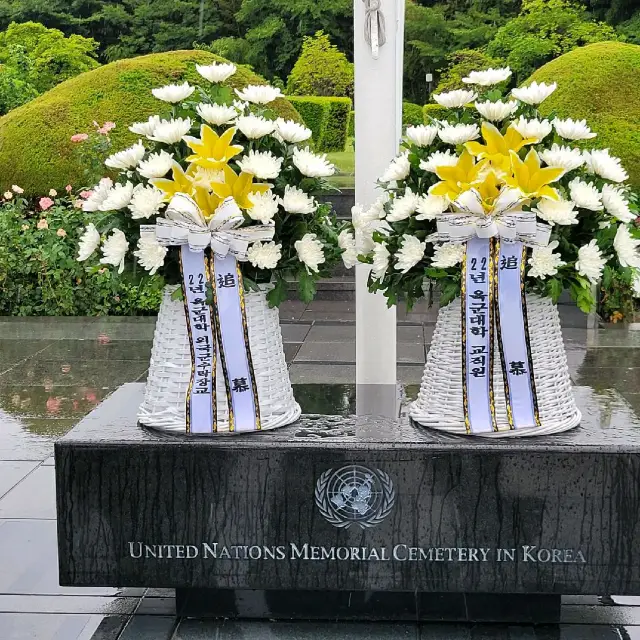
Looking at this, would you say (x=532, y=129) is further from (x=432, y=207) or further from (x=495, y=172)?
(x=432, y=207)

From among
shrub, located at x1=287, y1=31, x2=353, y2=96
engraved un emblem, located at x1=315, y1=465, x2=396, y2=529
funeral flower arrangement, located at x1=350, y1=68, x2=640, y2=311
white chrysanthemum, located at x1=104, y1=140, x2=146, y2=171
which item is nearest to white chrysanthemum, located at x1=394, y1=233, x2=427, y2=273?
funeral flower arrangement, located at x1=350, y1=68, x2=640, y2=311

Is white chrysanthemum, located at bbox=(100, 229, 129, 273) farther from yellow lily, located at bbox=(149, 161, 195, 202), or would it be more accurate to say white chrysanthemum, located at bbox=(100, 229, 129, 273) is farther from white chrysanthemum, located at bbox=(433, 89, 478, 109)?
white chrysanthemum, located at bbox=(433, 89, 478, 109)

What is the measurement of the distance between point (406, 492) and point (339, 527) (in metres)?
0.21

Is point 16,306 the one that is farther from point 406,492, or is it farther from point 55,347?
point 406,492

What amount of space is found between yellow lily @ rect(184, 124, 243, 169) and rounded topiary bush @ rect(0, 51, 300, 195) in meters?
7.00

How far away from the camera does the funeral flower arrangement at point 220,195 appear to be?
2.61 meters

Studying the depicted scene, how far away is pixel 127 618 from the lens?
9.55 feet

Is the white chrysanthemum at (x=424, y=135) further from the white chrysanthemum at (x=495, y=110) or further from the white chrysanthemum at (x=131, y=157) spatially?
the white chrysanthemum at (x=131, y=157)

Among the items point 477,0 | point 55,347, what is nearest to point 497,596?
point 55,347

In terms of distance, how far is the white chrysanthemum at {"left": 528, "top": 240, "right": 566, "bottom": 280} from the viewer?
2551mm

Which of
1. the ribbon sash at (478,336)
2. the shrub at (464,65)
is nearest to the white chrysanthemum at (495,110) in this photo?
the ribbon sash at (478,336)

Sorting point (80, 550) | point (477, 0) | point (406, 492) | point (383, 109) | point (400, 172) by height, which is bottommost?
point (80, 550)

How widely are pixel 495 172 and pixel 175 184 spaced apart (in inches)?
34.4

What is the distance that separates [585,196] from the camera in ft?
8.41
